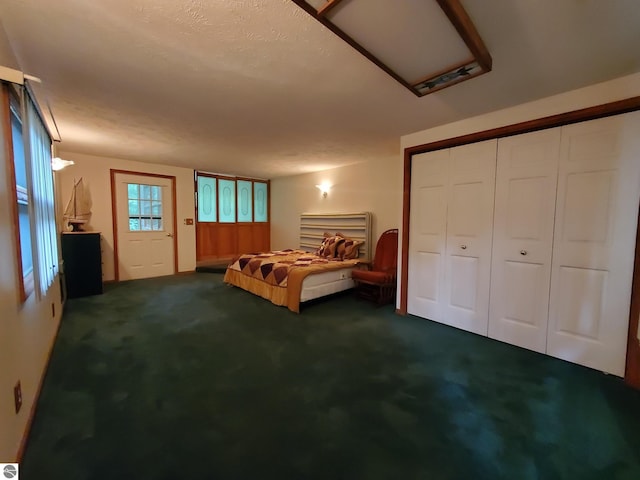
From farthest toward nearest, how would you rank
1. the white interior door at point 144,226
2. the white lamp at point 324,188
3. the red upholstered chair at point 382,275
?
the white lamp at point 324,188 < the white interior door at point 144,226 < the red upholstered chair at point 382,275

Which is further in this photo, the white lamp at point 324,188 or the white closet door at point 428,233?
the white lamp at point 324,188

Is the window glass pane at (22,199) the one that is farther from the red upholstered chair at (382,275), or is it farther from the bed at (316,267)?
the red upholstered chair at (382,275)

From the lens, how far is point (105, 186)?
4746 mm

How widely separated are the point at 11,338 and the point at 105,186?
4307mm

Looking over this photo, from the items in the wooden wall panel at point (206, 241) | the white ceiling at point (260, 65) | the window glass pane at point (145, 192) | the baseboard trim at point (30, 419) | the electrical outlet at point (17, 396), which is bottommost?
the baseboard trim at point (30, 419)

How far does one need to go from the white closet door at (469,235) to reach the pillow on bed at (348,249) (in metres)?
1.78

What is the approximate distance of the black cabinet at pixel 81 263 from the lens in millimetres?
3930

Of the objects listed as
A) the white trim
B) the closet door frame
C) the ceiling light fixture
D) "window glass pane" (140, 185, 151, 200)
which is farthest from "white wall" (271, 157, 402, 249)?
the white trim

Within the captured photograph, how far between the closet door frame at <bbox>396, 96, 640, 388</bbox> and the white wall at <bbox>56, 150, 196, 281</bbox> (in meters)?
4.51

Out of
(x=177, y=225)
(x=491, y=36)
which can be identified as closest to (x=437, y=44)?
(x=491, y=36)

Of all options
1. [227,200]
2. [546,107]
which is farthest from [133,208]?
[546,107]

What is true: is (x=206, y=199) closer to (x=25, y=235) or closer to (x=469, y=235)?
(x=25, y=235)

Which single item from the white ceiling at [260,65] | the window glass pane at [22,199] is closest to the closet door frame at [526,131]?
the white ceiling at [260,65]

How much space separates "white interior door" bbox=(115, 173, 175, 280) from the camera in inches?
195
